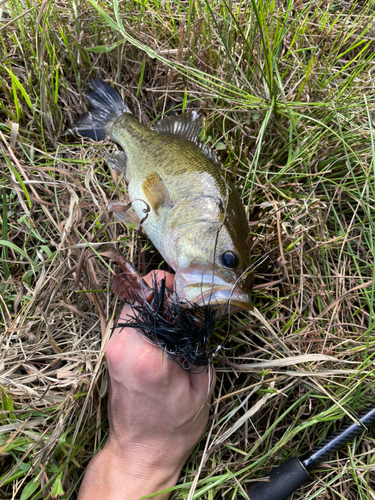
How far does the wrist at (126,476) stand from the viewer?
77.4 inches

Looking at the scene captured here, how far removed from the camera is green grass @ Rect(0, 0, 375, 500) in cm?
212

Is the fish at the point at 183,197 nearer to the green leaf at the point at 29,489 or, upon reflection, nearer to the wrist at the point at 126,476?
the wrist at the point at 126,476

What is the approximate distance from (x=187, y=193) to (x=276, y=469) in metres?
1.73

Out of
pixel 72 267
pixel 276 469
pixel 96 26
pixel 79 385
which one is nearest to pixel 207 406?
pixel 276 469

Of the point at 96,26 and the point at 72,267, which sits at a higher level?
the point at 96,26

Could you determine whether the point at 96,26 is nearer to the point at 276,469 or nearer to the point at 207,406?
the point at 207,406

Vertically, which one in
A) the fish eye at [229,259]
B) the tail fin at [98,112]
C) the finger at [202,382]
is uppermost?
the tail fin at [98,112]

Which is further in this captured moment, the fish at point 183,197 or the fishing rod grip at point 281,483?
the fishing rod grip at point 281,483

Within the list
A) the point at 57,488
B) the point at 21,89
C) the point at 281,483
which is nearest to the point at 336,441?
the point at 281,483

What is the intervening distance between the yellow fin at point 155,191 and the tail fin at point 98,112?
75 cm

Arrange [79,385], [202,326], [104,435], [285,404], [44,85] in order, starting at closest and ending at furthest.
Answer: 1. [202,326]
2. [79,385]
3. [104,435]
4. [285,404]
5. [44,85]

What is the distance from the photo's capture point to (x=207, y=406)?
83.6 inches

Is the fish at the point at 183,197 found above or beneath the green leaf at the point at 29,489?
above

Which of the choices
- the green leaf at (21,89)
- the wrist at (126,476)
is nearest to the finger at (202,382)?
the wrist at (126,476)
